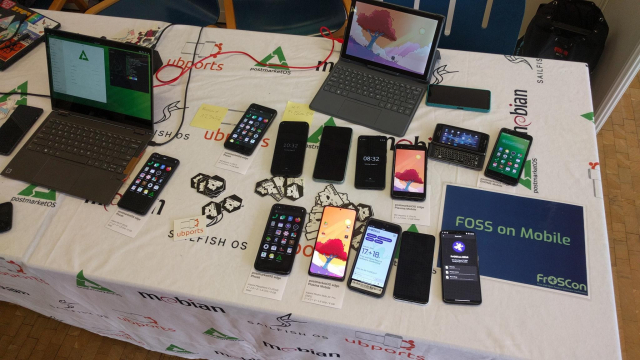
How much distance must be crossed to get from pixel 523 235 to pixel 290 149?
0.61 meters

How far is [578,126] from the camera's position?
1.13 m

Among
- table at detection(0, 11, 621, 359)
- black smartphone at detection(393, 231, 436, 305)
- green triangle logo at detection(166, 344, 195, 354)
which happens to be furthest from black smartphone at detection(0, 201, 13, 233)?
black smartphone at detection(393, 231, 436, 305)

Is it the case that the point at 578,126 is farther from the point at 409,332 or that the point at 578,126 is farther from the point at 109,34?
the point at 109,34

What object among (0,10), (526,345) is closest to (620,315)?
(526,345)

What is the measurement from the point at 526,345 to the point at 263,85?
0.97 metres

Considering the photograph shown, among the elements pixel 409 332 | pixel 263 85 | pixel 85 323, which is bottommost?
pixel 85 323

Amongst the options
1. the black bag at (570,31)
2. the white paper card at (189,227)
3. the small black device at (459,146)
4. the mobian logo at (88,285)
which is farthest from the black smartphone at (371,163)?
the black bag at (570,31)

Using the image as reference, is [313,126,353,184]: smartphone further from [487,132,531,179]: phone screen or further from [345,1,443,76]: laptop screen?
[487,132,531,179]: phone screen

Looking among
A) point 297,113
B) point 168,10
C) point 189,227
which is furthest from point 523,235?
point 168,10

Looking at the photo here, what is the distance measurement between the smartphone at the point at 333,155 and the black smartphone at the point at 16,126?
850 millimetres

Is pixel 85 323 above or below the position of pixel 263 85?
below

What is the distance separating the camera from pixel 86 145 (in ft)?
3.74

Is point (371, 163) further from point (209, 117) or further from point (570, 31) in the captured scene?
point (570, 31)

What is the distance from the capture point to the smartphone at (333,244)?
927 mm
